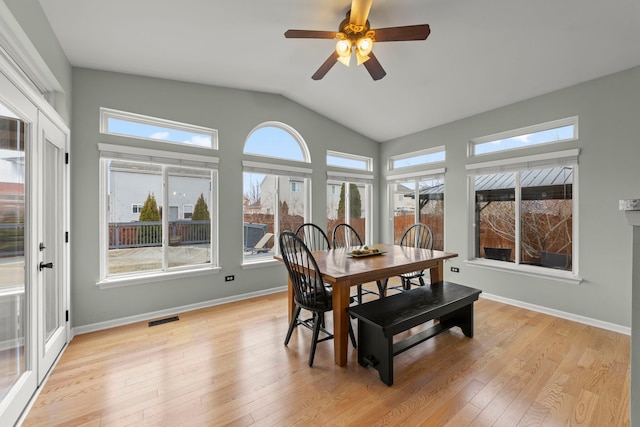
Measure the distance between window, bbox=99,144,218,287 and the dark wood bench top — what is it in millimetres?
2269

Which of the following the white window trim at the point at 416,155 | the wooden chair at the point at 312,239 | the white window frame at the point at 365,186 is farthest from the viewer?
the white window frame at the point at 365,186

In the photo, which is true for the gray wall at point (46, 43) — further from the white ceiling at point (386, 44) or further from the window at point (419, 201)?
the window at point (419, 201)

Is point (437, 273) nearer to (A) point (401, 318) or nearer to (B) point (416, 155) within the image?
(A) point (401, 318)

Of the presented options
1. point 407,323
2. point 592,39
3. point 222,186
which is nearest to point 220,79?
point 222,186

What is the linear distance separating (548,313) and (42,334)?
498cm

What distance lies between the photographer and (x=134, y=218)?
3141mm

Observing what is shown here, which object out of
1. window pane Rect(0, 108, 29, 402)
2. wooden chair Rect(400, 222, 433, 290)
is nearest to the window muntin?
wooden chair Rect(400, 222, 433, 290)

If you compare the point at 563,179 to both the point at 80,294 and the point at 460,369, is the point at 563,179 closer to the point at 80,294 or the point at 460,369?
the point at 460,369

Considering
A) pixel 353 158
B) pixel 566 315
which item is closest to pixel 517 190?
pixel 566 315

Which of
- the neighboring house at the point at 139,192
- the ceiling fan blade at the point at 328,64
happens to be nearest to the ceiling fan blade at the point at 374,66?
the ceiling fan blade at the point at 328,64

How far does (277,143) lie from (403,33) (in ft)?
8.32

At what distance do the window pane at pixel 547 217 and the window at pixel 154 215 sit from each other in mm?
4114

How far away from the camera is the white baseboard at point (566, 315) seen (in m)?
2.81

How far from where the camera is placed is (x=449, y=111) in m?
3.91
